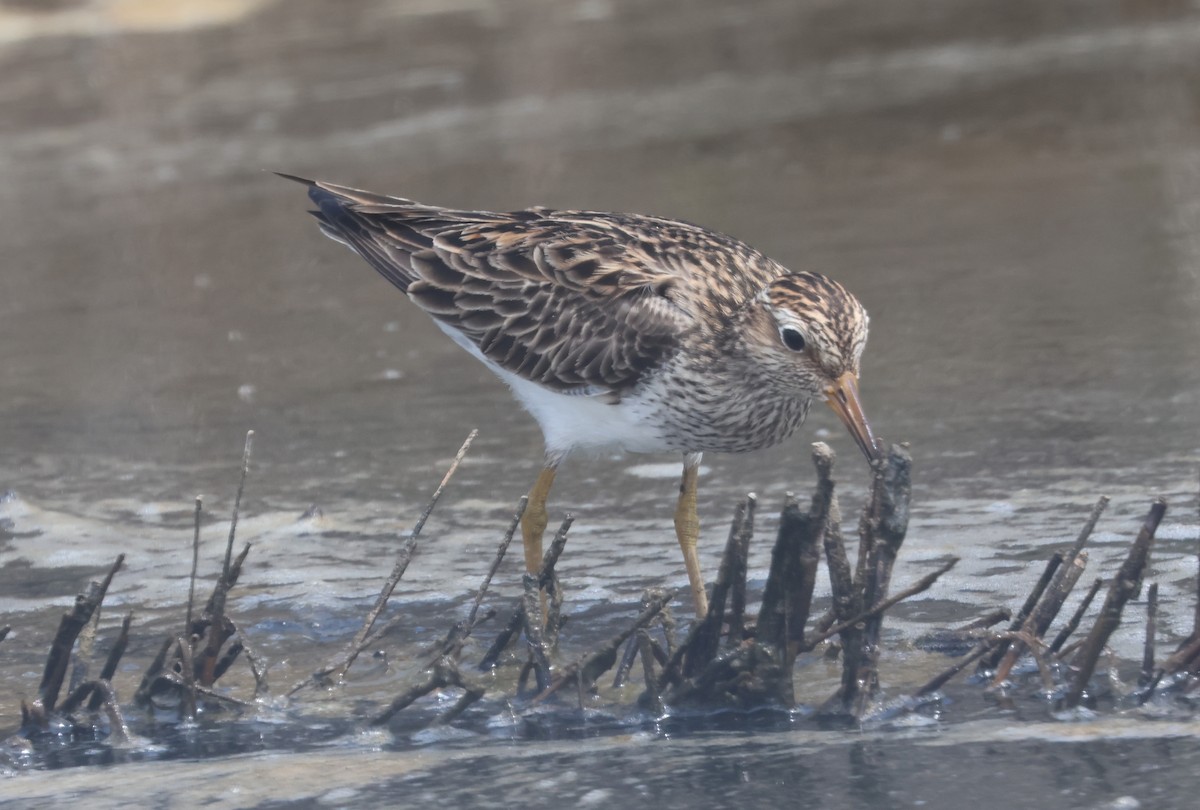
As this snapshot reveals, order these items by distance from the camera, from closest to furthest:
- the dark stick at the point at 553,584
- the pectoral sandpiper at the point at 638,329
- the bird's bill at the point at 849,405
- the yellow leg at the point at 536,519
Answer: the dark stick at the point at 553,584
the bird's bill at the point at 849,405
the pectoral sandpiper at the point at 638,329
the yellow leg at the point at 536,519

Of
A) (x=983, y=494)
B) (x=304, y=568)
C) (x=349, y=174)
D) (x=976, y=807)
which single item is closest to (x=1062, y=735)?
(x=976, y=807)

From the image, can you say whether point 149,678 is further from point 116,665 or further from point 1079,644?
point 1079,644

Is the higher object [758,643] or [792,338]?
[792,338]

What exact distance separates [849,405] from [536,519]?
3.61 feet

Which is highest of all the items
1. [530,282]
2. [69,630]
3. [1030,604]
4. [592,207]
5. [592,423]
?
[592,207]

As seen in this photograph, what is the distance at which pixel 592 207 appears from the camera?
9102 millimetres

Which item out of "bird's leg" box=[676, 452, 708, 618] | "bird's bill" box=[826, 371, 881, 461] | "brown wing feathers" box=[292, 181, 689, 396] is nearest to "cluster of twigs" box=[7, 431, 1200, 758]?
"bird's bill" box=[826, 371, 881, 461]

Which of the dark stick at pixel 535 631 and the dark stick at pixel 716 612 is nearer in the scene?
the dark stick at pixel 716 612

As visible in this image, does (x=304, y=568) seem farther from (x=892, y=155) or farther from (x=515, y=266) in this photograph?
(x=892, y=155)

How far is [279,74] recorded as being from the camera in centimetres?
1425

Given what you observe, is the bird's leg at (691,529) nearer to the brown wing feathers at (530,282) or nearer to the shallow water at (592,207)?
the shallow water at (592,207)

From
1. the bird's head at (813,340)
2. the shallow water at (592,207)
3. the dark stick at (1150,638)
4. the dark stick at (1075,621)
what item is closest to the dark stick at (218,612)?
the shallow water at (592,207)

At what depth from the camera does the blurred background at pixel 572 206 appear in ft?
17.8

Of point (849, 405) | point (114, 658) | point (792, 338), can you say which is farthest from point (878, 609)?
point (114, 658)
